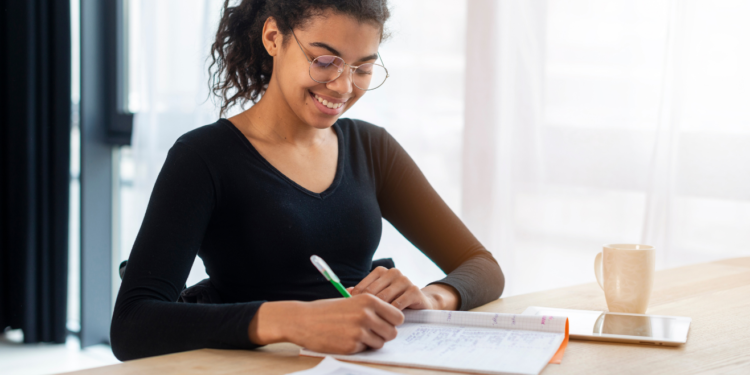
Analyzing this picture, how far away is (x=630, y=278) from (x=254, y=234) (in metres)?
0.65

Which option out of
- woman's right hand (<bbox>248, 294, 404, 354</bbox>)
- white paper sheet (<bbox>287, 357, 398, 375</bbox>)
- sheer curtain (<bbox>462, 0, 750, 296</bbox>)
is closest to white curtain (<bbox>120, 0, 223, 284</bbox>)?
sheer curtain (<bbox>462, 0, 750, 296</bbox>)

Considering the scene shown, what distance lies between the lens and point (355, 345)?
0.76 m

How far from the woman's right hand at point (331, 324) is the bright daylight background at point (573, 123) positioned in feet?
2.89

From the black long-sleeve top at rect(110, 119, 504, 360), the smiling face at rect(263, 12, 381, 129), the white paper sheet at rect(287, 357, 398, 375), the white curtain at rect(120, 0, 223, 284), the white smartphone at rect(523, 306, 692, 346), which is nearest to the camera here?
the white paper sheet at rect(287, 357, 398, 375)

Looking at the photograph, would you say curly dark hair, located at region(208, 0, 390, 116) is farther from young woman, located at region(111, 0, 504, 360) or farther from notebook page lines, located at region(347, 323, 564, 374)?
notebook page lines, located at region(347, 323, 564, 374)

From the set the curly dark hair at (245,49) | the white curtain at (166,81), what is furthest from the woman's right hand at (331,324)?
the white curtain at (166,81)

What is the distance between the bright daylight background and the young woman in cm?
33

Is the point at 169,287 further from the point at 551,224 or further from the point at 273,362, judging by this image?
the point at 551,224

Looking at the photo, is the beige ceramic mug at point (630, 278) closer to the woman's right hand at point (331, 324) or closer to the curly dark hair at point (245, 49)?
the woman's right hand at point (331, 324)

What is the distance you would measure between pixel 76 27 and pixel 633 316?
2.87m

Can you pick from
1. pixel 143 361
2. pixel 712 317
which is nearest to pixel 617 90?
pixel 712 317

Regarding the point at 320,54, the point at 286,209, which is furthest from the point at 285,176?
the point at 320,54

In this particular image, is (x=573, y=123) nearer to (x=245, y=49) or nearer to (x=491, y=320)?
(x=245, y=49)

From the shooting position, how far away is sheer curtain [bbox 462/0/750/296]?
150 centimetres
